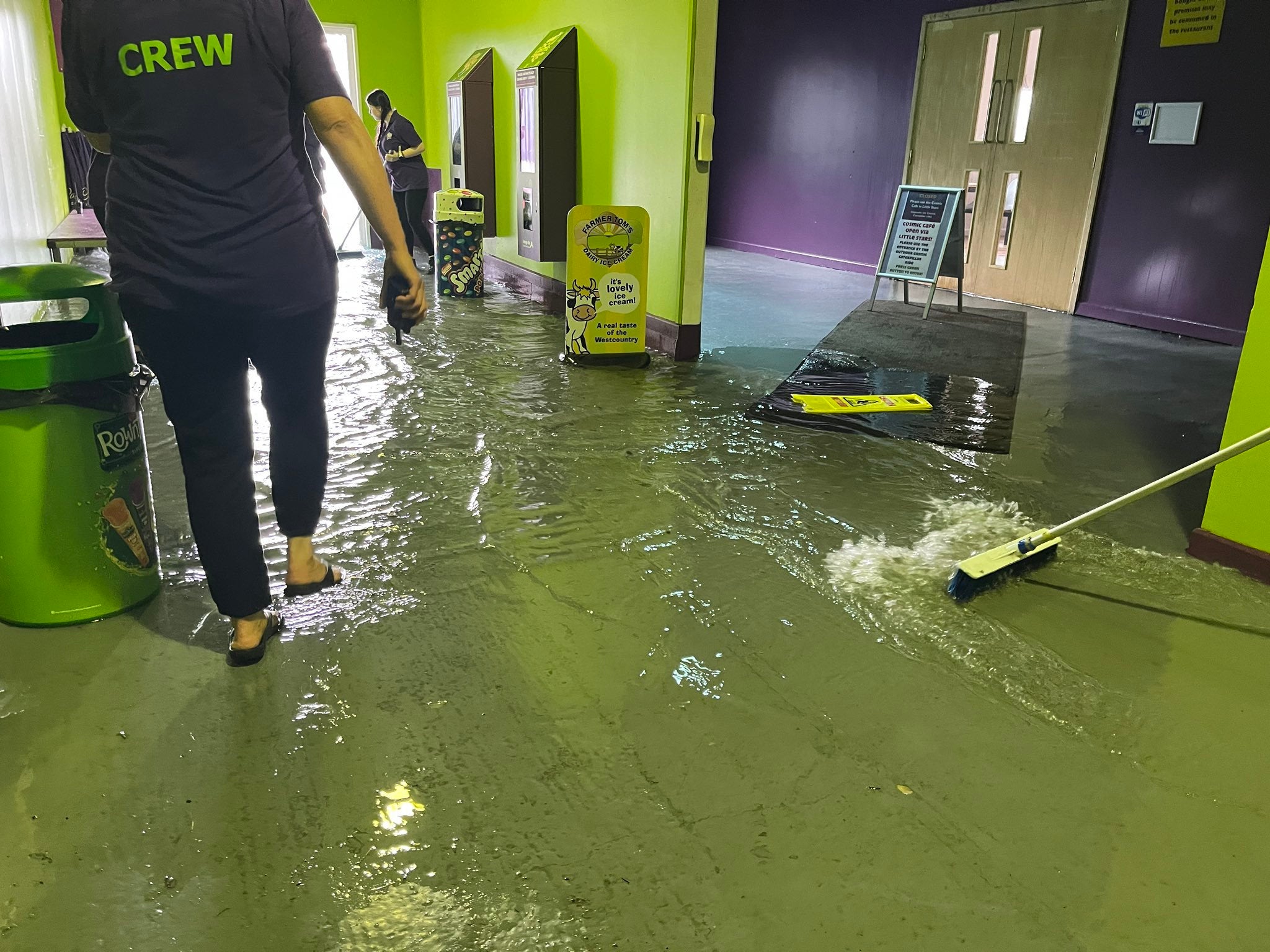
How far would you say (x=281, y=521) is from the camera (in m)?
2.33

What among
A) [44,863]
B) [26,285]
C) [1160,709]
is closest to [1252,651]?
[1160,709]

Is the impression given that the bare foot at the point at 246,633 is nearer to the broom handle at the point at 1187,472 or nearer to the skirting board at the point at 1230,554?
the broom handle at the point at 1187,472

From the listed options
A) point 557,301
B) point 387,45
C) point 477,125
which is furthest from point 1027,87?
point 387,45

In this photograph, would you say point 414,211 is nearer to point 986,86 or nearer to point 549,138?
point 549,138

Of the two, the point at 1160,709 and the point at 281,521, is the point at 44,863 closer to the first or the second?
the point at 281,521

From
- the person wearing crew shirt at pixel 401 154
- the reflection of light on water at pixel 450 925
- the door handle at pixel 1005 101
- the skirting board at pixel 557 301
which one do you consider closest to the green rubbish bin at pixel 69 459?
the reflection of light on water at pixel 450 925

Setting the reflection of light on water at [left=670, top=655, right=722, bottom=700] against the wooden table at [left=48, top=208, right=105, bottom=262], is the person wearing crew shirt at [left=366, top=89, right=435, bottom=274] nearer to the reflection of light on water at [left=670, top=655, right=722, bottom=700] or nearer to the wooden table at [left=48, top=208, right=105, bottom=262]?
the wooden table at [left=48, top=208, right=105, bottom=262]

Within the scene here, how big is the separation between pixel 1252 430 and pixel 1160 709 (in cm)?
103

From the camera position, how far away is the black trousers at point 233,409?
6.20 feet

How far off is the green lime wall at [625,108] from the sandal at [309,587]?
3138 mm

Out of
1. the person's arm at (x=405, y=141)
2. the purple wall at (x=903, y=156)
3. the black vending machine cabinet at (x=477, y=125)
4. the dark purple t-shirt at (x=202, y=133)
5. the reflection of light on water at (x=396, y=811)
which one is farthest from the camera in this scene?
the person's arm at (x=405, y=141)

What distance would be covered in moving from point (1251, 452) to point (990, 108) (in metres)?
5.79

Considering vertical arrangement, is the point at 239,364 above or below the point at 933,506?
above

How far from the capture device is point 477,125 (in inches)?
292
